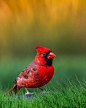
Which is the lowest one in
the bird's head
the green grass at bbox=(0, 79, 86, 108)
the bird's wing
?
the green grass at bbox=(0, 79, 86, 108)

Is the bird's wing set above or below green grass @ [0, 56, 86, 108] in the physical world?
above

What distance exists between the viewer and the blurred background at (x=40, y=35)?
8.98ft

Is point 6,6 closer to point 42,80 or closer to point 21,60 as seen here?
point 21,60

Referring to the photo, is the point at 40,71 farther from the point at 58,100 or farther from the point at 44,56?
the point at 58,100

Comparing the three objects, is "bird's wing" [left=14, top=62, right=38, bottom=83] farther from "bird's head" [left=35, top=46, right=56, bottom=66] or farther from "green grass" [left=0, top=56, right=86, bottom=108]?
"green grass" [left=0, top=56, right=86, bottom=108]

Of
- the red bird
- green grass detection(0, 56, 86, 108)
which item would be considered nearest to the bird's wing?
the red bird

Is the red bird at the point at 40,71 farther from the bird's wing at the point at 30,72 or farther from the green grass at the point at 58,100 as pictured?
the green grass at the point at 58,100

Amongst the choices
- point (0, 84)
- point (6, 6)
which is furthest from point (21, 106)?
point (6, 6)

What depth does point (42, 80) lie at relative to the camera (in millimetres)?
2250

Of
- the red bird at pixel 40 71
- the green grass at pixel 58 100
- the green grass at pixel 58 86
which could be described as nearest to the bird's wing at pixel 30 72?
the red bird at pixel 40 71

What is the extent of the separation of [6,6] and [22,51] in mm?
795

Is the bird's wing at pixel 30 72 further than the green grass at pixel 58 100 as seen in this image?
Yes


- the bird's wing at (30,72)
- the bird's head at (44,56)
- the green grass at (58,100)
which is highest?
the bird's head at (44,56)

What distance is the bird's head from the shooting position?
229cm
